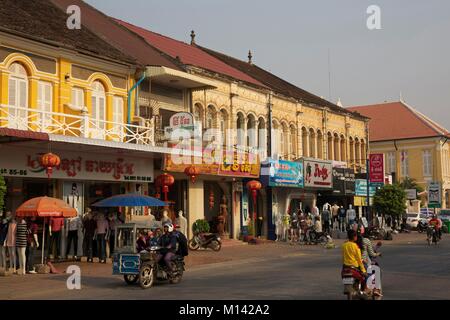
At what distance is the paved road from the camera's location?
13.6m

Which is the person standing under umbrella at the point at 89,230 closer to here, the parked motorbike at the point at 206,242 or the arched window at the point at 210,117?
the parked motorbike at the point at 206,242

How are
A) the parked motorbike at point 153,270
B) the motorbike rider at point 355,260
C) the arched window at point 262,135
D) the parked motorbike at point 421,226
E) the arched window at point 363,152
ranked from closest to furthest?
1. the motorbike rider at point 355,260
2. the parked motorbike at point 153,270
3. the arched window at point 262,135
4. the parked motorbike at point 421,226
5. the arched window at point 363,152

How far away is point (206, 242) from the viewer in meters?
27.9

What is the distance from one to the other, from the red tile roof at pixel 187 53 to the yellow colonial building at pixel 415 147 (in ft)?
119

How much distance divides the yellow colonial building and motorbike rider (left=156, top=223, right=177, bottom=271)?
54552 millimetres

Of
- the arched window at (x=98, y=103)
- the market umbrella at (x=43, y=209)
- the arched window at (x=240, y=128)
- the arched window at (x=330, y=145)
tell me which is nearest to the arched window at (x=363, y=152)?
the arched window at (x=330, y=145)

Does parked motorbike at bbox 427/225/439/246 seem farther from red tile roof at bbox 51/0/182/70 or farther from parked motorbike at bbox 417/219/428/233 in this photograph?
red tile roof at bbox 51/0/182/70

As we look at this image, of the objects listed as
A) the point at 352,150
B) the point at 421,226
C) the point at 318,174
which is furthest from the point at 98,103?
the point at 421,226

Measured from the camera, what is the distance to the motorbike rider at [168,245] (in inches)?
620

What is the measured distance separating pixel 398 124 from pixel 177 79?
5009cm

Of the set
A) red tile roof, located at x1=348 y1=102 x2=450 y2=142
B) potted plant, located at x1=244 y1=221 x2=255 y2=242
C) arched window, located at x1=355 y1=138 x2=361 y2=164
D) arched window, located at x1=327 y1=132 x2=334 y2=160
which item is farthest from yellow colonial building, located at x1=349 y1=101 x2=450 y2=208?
potted plant, located at x1=244 y1=221 x2=255 y2=242

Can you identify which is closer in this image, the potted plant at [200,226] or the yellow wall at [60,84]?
the yellow wall at [60,84]

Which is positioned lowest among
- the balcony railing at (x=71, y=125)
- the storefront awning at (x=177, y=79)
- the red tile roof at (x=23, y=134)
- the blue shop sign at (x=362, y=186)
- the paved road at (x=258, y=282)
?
the paved road at (x=258, y=282)

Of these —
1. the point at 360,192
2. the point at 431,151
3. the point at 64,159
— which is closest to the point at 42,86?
the point at 64,159
